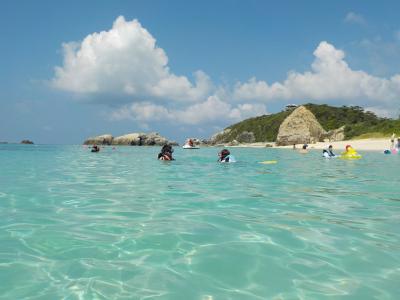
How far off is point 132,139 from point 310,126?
86013 mm

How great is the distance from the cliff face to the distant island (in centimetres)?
2885

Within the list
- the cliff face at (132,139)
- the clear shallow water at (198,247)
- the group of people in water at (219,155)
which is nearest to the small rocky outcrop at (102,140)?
the cliff face at (132,139)

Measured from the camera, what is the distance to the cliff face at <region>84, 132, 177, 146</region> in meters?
164

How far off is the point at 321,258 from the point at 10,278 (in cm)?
454

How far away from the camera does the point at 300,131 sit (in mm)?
100375

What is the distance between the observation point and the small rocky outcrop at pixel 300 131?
9944 centimetres

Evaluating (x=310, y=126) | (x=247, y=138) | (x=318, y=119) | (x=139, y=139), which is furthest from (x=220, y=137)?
(x=310, y=126)

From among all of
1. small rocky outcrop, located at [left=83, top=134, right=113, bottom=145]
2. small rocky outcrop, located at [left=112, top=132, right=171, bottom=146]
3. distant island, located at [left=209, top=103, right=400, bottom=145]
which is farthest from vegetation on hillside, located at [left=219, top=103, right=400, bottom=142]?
small rocky outcrop, located at [left=83, top=134, right=113, bottom=145]

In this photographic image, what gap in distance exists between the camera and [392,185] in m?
15.7

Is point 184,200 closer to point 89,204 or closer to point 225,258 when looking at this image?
point 89,204

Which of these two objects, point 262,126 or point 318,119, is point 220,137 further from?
point 318,119

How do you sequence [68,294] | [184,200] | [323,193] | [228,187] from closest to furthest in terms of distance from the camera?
[68,294] → [184,200] → [323,193] → [228,187]

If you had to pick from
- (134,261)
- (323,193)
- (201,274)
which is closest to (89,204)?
(134,261)

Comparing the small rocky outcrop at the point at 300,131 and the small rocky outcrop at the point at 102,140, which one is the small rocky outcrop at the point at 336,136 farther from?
the small rocky outcrop at the point at 102,140
